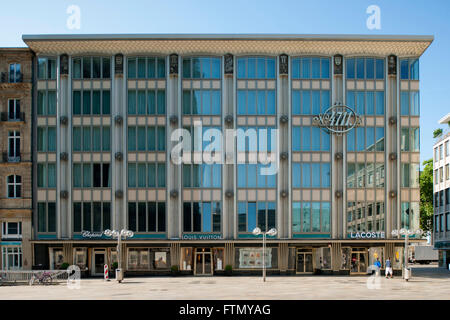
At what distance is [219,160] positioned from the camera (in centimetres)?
4784

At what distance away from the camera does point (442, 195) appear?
74375 mm

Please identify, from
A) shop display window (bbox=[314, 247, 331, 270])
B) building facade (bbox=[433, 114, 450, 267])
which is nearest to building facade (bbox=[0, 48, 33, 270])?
shop display window (bbox=[314, 247, 331, 270])

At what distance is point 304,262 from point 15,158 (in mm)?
28644

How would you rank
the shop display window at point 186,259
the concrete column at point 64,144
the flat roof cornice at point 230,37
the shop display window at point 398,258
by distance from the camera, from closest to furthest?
1. the flat roof cornice at point 230,37
2. the shop display window at point 398,258
3. the shop display window at point 186,259
4. the concrete column at point 64,144

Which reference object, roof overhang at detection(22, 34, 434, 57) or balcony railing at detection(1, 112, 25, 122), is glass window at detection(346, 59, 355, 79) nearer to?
roof overhang at detection(22, 34, 434, 57)

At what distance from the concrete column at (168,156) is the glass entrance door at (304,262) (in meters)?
11.3

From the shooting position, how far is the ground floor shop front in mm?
47219

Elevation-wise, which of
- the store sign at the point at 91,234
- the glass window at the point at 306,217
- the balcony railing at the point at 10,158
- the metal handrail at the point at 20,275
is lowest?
the metal handrail at the point at 20,275

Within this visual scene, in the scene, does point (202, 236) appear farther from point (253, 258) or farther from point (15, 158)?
point (15, 158)

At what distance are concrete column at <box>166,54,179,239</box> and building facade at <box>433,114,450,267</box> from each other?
134ft

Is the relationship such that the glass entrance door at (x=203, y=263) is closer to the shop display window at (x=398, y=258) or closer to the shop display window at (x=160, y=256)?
the shop display window at (x=160, y=256)

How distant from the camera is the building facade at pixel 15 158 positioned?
4781 centimetres

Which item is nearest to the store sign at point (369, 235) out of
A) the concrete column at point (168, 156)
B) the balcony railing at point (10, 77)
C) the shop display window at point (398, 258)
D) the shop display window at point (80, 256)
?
the shop display window at point (398, 258)

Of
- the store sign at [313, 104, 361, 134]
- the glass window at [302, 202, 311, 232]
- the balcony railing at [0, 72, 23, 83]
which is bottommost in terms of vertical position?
the glass window at [302, 202, 311, 232]
